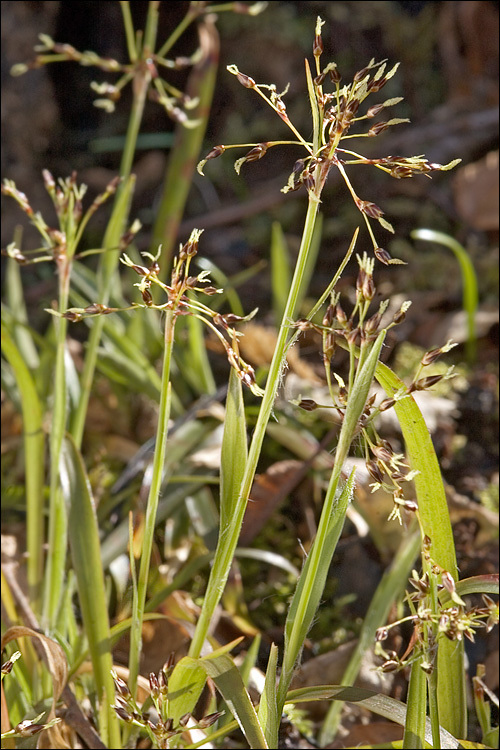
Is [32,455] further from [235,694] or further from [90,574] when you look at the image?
[235,694]

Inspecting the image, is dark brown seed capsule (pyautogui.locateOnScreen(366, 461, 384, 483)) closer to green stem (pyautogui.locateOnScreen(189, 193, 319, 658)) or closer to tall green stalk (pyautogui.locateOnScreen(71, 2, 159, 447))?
green stem (pyautogui.locateOnScreen(189, 193, 319, 658))

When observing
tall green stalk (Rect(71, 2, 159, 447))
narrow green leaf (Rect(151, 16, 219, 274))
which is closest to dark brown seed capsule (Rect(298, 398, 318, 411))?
tall green stalk (Rect(71, 2, 159, 447))

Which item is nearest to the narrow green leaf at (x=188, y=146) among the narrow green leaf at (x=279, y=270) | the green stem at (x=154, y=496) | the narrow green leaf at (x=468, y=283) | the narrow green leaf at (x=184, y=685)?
the narrow green leaf at (x=279, y=270)

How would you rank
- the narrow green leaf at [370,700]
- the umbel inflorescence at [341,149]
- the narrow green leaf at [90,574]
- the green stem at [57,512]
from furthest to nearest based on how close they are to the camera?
1. the green stem at [57,512]
2. the narrow green leaf at [90,574]
3. the narrow green leaf at [370,700]
4. the umbel inflorescence at [341,149]

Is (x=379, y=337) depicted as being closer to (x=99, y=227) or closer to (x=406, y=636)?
(x=406, y=636)

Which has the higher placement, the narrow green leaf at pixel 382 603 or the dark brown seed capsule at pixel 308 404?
the dark brown seed capsule at pixel 308 404

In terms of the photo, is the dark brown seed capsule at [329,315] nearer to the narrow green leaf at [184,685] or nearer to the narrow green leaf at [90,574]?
the narrow green leaf at [184,685]
